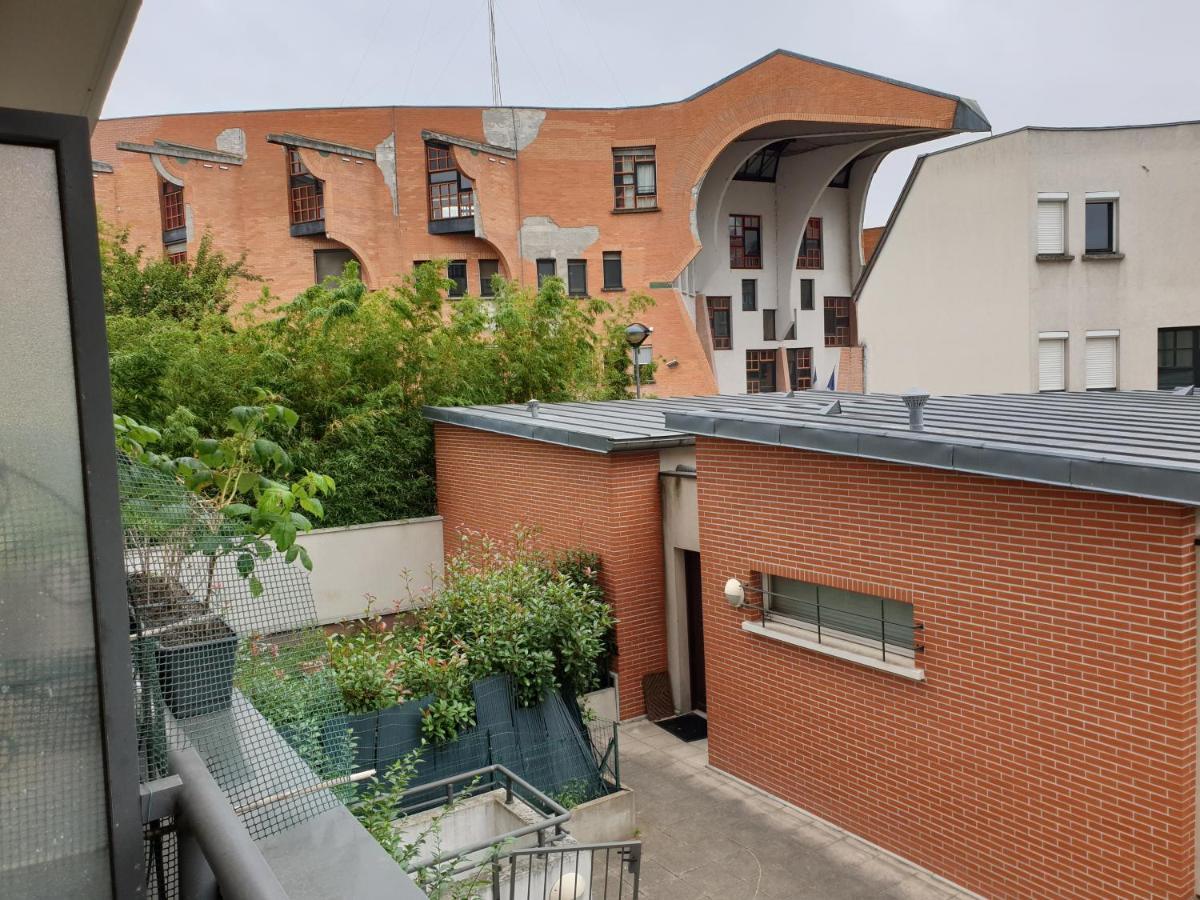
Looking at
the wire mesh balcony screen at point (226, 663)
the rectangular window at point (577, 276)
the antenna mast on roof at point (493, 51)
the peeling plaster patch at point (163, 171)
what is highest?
the antenna mast on roof at point (493, 51)

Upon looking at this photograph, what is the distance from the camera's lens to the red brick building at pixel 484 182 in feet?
114

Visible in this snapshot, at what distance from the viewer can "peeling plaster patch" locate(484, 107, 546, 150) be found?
3628 centimetres

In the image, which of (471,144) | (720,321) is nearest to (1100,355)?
(720,321)

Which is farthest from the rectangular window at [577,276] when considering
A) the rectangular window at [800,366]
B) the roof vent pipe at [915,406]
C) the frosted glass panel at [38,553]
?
the frosted glass panel at [38,553]

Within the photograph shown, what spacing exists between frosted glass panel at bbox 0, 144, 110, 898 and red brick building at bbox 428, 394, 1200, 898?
5757mm

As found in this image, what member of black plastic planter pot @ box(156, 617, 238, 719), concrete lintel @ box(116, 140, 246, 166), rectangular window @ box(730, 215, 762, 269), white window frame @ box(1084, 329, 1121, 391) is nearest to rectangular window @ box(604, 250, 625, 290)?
rectangular window @ box(730, 215, 762, 269)

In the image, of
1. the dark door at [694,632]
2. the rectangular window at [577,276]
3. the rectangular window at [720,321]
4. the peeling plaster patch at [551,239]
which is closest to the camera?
the dark door at [694,632]

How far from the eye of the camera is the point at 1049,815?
6.75m

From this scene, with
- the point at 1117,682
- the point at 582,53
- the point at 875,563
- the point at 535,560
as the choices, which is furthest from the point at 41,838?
the point at 582,53

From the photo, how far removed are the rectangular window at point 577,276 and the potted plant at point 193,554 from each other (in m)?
33.5

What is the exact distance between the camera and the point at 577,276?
121 feet

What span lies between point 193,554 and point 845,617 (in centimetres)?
641

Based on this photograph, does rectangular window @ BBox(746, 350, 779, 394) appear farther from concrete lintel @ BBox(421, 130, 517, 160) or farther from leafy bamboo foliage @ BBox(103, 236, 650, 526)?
leafy bamboo foliage @ BBox(103, 236, 650, 526)

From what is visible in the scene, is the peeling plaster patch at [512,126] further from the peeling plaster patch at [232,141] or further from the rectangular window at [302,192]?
the peeling plaster patch at [232,141]
